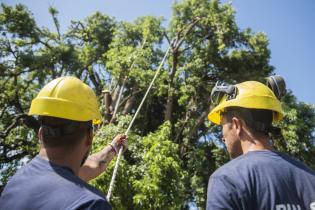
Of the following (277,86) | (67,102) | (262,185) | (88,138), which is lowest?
(262,185)

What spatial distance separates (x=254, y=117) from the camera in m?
1.99

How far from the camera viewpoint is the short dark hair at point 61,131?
1593mm

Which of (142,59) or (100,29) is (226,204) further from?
(100,29)

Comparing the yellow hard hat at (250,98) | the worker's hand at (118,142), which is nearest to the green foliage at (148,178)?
the worker's hand at (118,142)

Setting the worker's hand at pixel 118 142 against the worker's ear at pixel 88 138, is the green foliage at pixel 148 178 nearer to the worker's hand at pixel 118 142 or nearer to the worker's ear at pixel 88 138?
the worker's hand at pixel 118 142

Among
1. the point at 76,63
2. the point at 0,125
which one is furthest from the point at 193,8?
the point at 0,125

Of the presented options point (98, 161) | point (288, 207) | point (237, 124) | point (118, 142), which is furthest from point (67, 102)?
point (118, 142)

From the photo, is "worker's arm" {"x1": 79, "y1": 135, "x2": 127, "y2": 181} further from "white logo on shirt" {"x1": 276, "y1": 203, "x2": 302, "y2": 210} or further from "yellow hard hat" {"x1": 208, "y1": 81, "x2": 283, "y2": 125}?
"white logo on shirt" {"x1": 276, "y1": 203, "x2": 302, "y2": 210}

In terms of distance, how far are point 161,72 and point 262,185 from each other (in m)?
12.1

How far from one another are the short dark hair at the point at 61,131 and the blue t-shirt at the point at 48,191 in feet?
0.29

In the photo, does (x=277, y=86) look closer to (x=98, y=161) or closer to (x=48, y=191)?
(x=98, y=161)

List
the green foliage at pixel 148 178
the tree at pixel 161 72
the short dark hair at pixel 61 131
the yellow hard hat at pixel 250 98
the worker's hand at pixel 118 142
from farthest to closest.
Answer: the tree at pixel 161 72, the green foliage at pixel 148 178, the worker's hand at pixel 118 142, the yellow hard hat at pixel 250 98, the short dark hair at pixel 61 131

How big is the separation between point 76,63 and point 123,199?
6108mm

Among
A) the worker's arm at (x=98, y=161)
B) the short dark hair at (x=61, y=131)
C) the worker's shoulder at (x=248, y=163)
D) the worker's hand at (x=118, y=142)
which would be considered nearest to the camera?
the short dark hair at (x=61, y=131)
